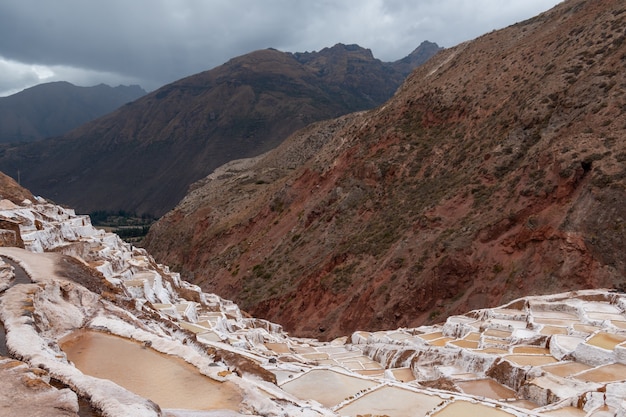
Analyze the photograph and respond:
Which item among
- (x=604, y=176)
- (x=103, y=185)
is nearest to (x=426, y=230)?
(x=604, y=176)

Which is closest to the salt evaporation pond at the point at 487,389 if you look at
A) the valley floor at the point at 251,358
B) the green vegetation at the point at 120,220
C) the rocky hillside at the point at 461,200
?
the valley floor at the point at 251,358

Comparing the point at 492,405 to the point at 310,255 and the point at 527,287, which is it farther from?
the point at 310,255

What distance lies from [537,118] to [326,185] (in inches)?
808

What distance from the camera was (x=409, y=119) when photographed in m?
45.7

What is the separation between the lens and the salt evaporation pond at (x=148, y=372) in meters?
7.08

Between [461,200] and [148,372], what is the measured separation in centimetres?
2755

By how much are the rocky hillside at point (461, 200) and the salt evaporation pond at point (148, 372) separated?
20.3 meters

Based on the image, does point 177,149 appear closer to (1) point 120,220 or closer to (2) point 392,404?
(1) point 120,220

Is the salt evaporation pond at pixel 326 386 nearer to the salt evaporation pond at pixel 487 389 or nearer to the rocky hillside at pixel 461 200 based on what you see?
the salt evaporation pond at pixel 487 389

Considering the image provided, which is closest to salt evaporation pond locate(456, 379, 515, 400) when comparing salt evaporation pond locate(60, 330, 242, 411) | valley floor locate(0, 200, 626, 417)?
valley floor locate(0, 200, 626, 417)

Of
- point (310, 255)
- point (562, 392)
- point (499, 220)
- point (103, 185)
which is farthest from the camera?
point (103, 185)

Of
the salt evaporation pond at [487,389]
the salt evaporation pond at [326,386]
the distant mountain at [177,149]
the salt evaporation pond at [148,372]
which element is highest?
the distant mountain at [177,149]

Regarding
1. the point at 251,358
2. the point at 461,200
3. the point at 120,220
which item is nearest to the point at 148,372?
the point at 251,358

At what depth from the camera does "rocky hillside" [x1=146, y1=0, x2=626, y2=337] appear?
24906mm
